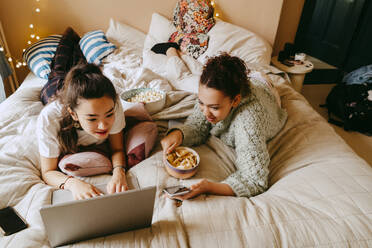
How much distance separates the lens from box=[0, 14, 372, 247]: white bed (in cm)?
79

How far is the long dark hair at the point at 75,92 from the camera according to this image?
98 centimetres

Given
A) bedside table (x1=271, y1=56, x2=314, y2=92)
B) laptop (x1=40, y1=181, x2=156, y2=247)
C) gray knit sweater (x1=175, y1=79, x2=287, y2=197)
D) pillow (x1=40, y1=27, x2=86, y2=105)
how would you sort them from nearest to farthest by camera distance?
laptop (x1=40, y1=181, x2=156, y2=247) < gray knit sweater (x1=175, y1=79, x2=287, y2=197) < pillow (x1=40, y1=27, x2=86, y2=105) < bedside table (x1=271, y1=56, x2=314, y2=92)

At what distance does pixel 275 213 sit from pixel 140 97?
98cm

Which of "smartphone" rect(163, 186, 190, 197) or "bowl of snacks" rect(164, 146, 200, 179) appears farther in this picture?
"bowl of snacks" rect(164, 146, 200, 179)

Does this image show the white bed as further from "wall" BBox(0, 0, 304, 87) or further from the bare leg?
"wall" BBox(0, 0, 304, 87)

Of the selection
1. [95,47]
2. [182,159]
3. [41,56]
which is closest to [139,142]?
[182,159]

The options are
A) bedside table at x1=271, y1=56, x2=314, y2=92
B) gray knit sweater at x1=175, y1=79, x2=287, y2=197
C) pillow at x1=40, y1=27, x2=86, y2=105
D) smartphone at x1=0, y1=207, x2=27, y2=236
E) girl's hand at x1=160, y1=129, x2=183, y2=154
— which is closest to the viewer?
smartphone at x1=0, y1=207, x2=27, y2=236

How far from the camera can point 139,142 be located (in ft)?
3.91

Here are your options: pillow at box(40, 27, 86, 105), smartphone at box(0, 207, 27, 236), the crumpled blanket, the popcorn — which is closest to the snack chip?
the popcorn

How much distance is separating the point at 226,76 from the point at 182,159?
413 millimetres

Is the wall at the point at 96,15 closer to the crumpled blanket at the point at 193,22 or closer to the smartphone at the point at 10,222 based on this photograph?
the crumpled blanket at the point at 193,22

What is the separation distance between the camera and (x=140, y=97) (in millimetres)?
1476

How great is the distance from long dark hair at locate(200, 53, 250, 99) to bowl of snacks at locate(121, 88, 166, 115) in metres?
0.42

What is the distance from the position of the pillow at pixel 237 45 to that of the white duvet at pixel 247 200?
0.99 m
